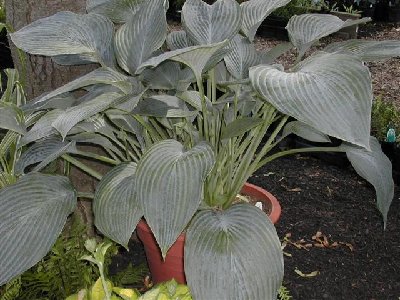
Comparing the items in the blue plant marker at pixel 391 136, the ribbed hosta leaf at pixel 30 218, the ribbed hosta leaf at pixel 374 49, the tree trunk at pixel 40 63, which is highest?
the ribbed hosta leaf at pixel 374 49

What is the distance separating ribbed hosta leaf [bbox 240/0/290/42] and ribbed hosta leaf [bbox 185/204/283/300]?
527 mm

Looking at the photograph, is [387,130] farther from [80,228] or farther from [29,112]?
[29,112]

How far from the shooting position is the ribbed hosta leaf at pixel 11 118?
4.59 ft

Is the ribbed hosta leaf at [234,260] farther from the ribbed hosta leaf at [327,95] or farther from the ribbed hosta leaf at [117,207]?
the ribbed hosta leaf at [327,95]

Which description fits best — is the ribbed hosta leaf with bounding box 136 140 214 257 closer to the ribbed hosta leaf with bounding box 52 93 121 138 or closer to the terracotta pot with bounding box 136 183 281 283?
the ribbed hosta leaf with bounding box 52 93 121 138

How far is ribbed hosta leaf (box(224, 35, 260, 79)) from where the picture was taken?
62.7 inches

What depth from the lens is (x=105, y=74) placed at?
1.37 metres

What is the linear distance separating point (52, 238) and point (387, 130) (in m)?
1.76

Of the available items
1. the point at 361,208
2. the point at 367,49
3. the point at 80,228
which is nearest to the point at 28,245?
the point at 80,228

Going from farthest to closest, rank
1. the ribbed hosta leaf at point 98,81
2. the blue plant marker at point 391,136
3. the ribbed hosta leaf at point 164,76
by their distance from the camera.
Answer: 1. the blue plant marker at point 391,136
2. the ribbed hosta leaf at point 164,76
3. the ribbed hosta leaf at point 98,81

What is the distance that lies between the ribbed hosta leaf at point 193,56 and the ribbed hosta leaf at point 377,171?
52 centimetres

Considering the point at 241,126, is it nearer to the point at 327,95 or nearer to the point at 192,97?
the point at 192,97

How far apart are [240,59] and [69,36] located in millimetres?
442

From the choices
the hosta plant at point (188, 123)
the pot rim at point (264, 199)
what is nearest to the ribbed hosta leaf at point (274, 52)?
the hosta plant at point (188, 123)
